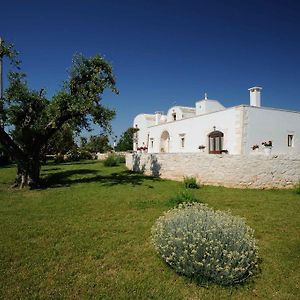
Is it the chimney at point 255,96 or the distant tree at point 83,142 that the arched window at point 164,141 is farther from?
the distant tree at point 83,142

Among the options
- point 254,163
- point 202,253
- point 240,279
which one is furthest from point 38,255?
point 254,163

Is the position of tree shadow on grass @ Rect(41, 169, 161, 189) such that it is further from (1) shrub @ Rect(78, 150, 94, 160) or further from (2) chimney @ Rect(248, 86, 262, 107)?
(1) shrub @ Rect(78, 150, 94, 160)

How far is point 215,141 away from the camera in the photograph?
2208 centimetres

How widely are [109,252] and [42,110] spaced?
12.4 meters

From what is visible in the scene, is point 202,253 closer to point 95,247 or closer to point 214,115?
point 95,247

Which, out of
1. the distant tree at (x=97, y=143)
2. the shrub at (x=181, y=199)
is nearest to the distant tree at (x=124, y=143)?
the distant tree at (x=97, y=143)

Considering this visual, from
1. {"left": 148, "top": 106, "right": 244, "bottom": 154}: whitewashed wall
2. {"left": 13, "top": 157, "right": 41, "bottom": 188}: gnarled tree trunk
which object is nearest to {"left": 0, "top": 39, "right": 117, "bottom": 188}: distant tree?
{"left": 13, "top": 157, "right": 41, "bottom": 188}: gnarled tree trunk

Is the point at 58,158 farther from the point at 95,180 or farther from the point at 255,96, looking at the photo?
the point at 255,96

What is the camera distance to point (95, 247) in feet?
20.3

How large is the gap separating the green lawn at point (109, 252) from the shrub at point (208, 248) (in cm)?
20

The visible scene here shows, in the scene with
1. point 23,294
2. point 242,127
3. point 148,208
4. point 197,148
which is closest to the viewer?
point 23,294

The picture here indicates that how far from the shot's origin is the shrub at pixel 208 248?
15.4ft

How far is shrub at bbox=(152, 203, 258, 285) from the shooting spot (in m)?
4.69

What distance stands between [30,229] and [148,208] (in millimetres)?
4116
